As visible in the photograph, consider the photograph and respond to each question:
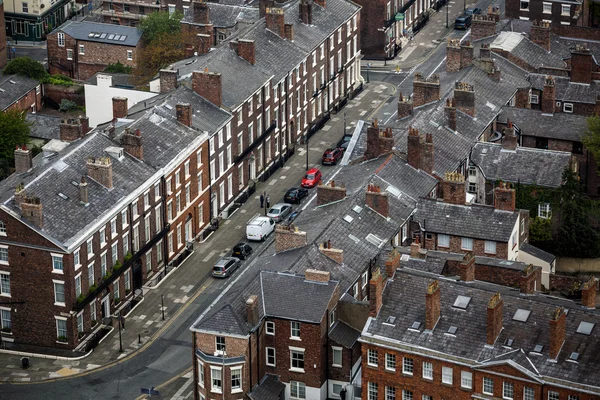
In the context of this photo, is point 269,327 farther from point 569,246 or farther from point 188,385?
point 569,246

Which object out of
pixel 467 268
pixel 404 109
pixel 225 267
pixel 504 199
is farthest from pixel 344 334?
pixel 404 109

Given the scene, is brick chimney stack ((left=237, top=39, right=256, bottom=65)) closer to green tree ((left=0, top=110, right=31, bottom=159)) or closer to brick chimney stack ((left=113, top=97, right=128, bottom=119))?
brick chimney stack ((left=113, top=97, right=128, bottom=119))

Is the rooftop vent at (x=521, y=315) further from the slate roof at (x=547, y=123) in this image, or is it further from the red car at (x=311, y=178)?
the red car at (x=311, y=178)

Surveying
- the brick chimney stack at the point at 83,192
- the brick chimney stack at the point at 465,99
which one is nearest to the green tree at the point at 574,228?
the brick chimney stack at the point at 465,99

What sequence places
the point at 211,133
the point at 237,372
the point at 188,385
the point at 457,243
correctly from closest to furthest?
the point at 237,372, the point at 188,385, the point at 457,243, the point at 211,133

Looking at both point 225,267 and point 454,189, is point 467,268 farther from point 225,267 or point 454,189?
point 225,267

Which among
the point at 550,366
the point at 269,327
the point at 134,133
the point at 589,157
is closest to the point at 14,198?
the point at 134,133
